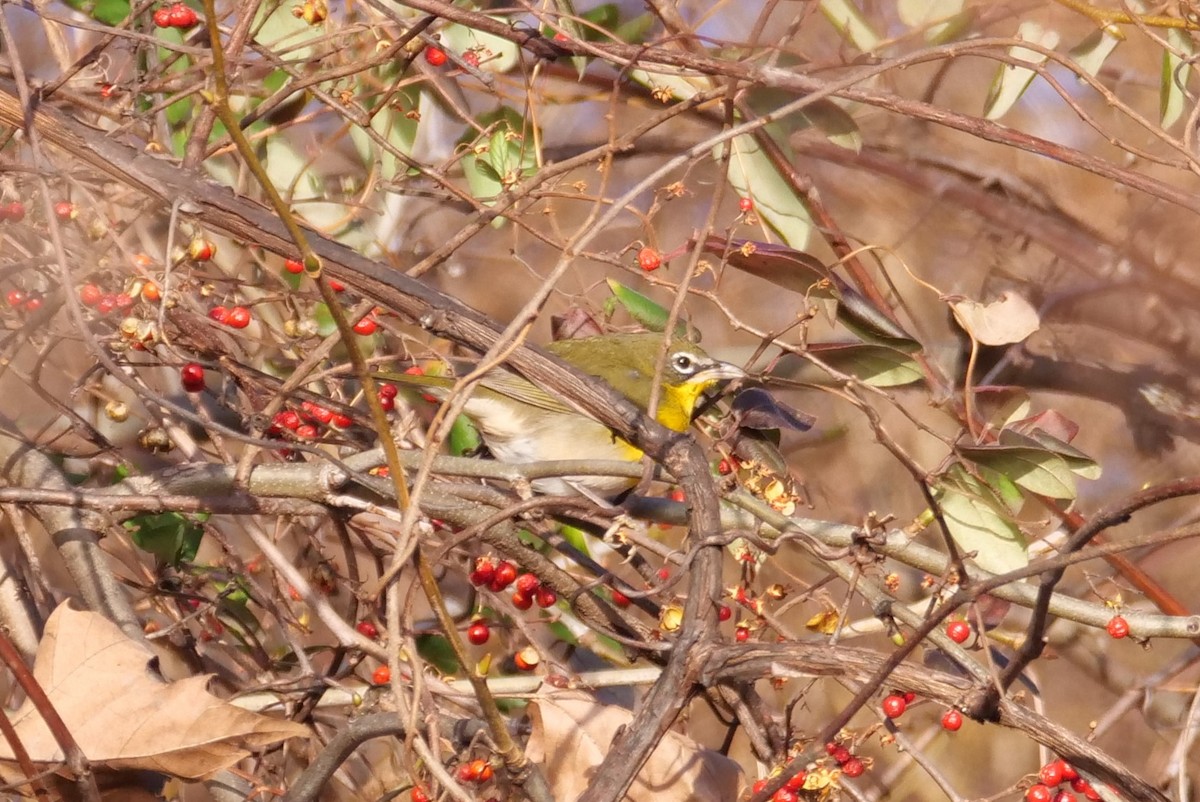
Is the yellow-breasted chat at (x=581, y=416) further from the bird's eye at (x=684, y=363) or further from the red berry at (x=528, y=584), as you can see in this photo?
the red berry at (x=528, y=584)

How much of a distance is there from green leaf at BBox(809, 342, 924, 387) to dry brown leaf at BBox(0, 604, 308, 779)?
1.92 meters

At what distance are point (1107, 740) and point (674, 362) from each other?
2.29 m

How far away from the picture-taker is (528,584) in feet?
10.3

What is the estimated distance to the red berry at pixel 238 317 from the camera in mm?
3240

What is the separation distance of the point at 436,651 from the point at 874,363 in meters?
1.61

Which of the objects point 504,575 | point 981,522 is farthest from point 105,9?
point 981,522

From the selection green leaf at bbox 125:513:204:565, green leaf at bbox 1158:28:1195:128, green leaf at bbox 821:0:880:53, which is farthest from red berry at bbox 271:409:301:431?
green leaf at bbox 1158:28:1195:128

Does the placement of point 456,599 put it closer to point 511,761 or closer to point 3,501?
point 3,501

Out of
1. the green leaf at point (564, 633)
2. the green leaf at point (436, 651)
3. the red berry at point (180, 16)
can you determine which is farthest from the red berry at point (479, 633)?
the red berry at point (180, 16)

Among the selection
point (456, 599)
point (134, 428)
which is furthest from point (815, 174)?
point (134, 428)

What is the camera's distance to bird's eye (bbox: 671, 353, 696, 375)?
4453mm

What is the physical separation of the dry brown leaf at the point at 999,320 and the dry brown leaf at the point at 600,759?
146cm

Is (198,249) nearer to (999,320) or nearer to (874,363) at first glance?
(874,363)

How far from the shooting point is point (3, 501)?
2562mm
